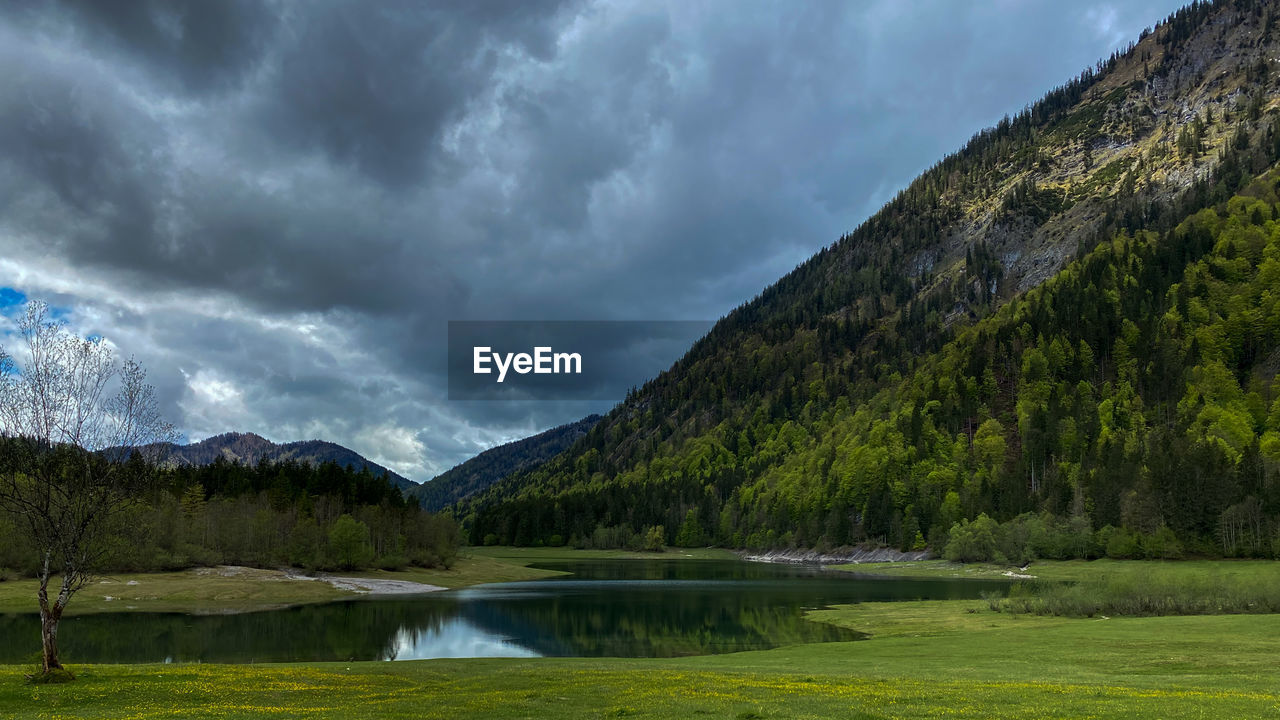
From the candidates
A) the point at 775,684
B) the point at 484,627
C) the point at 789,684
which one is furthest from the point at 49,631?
the point at 484,627

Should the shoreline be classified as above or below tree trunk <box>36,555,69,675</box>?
below

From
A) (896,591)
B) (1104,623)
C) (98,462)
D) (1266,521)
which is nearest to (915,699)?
(98,462)

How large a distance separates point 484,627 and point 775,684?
4932 cm

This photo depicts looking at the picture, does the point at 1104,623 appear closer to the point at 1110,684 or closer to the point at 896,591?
the point at 1110,684

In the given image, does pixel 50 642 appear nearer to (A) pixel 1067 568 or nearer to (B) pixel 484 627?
(B) pixel 484 627

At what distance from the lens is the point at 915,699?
27.0 m

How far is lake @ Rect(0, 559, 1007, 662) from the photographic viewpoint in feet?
191

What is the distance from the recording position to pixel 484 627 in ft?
246

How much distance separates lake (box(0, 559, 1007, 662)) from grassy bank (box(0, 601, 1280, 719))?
46.3 feet

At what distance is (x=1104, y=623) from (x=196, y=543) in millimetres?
121413

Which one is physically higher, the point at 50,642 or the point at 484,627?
the point at 50,642

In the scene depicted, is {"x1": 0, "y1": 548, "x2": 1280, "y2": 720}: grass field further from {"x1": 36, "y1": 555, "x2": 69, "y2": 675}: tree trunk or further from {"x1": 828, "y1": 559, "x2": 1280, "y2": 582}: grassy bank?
{"x1": 828, "y1": 559, "x2": 1280, "y2": 582}: grassy bank

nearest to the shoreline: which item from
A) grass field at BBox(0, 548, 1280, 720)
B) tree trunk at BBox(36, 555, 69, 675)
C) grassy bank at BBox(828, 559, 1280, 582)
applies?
grassy bank at BBox(828, 559, 1280, 582)

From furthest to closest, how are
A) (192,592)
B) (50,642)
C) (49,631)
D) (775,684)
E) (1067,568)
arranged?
(1067,568), (192,592), (775,684), (49,631), (50,642)
